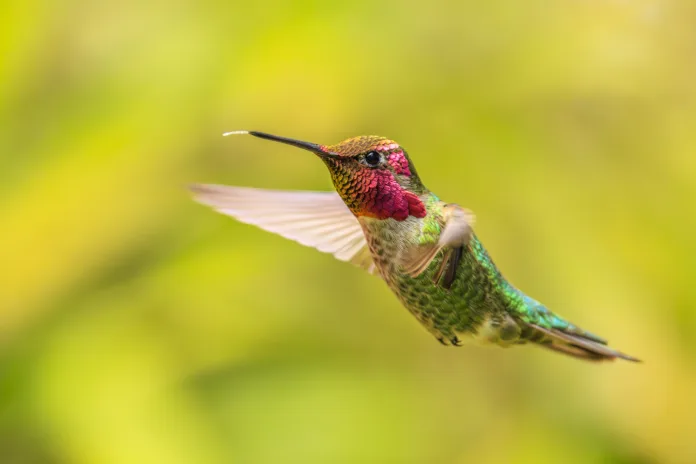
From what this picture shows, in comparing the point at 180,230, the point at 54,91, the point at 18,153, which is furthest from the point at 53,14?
the point at 180,230

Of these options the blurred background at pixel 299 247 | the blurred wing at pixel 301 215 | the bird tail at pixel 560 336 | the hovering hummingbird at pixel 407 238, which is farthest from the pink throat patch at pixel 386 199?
the blurred background at pixel 299 247

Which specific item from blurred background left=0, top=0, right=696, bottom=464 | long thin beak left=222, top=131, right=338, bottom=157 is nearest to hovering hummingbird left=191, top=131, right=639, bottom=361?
long thin beak left=222, top=131, right=338, bottom=157

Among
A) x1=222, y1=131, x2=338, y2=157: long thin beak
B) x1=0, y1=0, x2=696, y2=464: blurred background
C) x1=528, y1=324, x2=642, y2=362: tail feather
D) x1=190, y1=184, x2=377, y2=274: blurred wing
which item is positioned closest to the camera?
x1=222, y1=131, x2=338, y2=157: long thin beak

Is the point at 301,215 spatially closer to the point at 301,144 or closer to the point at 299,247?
the point at 301,144

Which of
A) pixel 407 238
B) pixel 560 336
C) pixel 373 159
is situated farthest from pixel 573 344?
pixel 373 159

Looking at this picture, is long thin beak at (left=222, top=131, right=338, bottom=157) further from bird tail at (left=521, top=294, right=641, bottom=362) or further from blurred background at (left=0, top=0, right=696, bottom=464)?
blurred background at (left=0, top=0, right=696, bottom=464)
